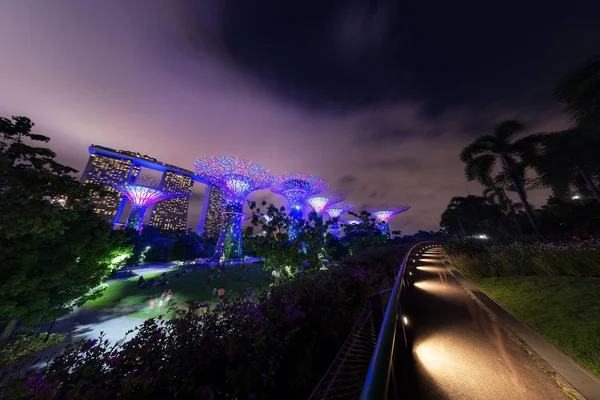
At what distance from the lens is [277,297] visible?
3875mm

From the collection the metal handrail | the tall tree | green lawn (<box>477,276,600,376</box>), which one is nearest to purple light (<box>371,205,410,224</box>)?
green lawn (<box>477,276,600,376</box>)

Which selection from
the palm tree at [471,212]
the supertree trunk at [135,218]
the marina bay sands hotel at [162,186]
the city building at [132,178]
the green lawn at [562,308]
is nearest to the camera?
the green lawn at [562,308]

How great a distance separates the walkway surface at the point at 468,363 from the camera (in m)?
2.58

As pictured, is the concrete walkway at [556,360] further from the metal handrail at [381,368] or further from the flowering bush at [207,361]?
the metal handrail at [381,368]

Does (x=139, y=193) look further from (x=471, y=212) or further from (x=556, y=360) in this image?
(x=471, y=212)

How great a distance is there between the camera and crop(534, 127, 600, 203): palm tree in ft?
51.1

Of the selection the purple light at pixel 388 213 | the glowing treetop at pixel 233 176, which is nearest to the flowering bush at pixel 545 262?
the glowing treetop at pixel 233 176

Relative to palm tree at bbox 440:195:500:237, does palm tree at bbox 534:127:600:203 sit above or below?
below

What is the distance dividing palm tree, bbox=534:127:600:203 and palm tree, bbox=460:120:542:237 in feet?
4.29

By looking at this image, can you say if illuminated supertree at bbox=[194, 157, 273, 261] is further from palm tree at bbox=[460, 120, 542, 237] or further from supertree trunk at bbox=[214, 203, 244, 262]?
palm tree at bbox=[460, 120, 542, 237]

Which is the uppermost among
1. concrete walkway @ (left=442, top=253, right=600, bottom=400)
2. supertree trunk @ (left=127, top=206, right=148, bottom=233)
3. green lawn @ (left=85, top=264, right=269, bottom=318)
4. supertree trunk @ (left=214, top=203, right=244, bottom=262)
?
supertree trunk @ (left=127, top=206, right=148, bottom=233)

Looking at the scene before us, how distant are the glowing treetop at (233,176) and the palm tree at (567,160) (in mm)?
30995

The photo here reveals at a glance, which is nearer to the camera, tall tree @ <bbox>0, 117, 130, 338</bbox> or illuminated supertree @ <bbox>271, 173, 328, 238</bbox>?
tall tree @ <bbox>0, 117, 130, 338</bbox>

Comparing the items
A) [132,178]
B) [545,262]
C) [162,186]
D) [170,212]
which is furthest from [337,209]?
[170,212]
